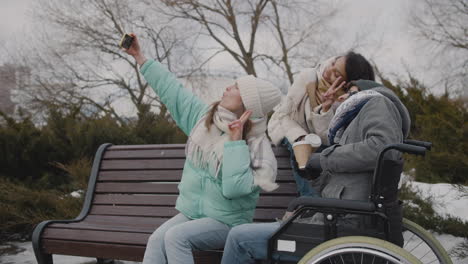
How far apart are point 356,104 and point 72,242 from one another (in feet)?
6.46

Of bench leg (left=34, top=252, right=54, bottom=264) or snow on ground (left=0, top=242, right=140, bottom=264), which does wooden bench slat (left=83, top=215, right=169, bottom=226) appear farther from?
snow on ground (left=0, top=242, right=140, bottom=264)

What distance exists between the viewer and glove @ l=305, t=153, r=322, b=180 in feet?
6.98

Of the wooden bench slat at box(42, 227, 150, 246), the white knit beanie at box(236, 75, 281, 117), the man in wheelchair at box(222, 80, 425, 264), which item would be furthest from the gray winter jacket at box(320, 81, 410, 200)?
the wooden bench slat at box(42, 227, 150, 246)

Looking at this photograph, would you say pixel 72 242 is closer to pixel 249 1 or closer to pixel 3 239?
pixel 3 239

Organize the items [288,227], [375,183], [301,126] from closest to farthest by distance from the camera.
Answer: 1. [375,183]
2. [288,227]
3. [301,126]

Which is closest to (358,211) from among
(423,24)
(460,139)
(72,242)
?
(72,242)

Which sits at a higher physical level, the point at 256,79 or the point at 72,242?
the point at 256,79

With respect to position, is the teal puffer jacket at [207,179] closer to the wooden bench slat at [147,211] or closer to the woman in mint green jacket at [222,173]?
the woman in mint green jacket at [222,173]

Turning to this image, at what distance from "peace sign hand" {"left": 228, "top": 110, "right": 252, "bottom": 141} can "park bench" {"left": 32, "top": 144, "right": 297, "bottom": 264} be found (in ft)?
2.04

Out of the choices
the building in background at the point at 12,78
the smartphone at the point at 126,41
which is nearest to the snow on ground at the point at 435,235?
the smartphone at the point at 126,41

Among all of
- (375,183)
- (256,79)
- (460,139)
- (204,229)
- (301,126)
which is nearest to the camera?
(375,183)

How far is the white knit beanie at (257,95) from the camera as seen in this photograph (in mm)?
2537

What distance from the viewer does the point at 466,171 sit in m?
4.57

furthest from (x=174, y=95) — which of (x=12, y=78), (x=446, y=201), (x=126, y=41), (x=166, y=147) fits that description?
(x=12, y=78)
